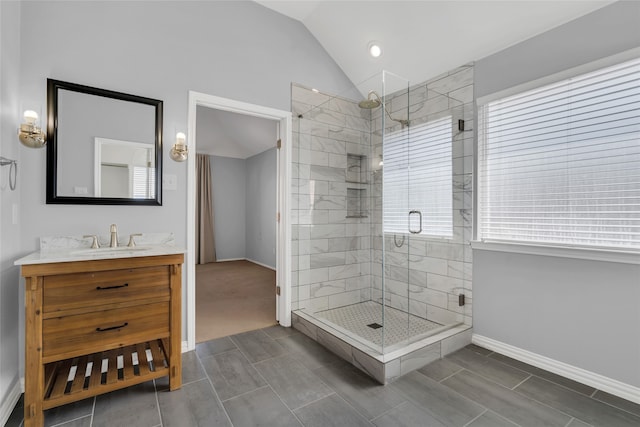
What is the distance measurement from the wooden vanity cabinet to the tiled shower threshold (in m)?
1.16

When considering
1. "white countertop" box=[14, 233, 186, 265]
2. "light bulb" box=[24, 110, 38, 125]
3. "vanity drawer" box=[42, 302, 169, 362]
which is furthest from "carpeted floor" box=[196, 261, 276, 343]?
"light bulb" box=[24, 110, 38, 125]

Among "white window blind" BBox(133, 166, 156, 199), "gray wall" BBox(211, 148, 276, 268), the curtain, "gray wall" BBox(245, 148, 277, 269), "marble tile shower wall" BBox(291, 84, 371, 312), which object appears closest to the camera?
"white window blind" BBox(133, 166, 156, 199)

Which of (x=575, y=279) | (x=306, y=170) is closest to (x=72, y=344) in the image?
(x=306, y=170)

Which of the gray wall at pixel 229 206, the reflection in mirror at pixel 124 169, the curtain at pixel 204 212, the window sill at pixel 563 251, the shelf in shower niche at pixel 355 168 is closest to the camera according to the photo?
the window sill at pixel 563 251

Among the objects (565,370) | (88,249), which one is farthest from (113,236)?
(565,370)

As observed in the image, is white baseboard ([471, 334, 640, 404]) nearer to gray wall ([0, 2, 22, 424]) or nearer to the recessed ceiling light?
the recessed ceiling light

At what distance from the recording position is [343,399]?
6.13 ft

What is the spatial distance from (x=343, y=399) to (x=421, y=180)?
202 centimetres

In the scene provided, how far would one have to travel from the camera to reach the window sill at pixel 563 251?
1.86 m

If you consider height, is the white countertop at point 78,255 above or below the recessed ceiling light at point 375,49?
below

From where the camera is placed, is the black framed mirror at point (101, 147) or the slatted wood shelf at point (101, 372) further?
the black framed mirror at point (101, 147)

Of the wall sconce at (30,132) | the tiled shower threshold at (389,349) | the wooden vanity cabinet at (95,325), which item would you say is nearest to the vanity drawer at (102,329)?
the wooden vanity cabinet at (95,325)

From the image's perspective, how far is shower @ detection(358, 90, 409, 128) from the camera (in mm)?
2955

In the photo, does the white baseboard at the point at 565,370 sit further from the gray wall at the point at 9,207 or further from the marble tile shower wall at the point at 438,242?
the gray wall at the point at 9,207
